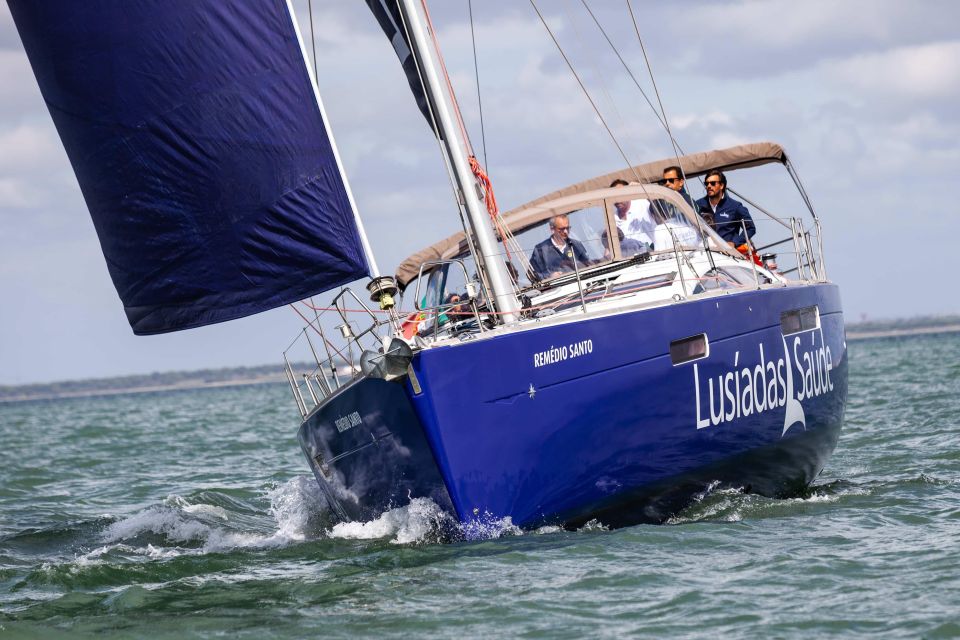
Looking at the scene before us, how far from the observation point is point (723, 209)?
10969mm

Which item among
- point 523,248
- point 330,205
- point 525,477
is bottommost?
point 525,477

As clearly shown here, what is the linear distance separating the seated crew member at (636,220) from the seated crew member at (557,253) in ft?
1.15

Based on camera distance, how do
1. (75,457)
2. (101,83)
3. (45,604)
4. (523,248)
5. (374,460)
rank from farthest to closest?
1. (75,457)
2. (523,248)
3. (101,83)
4. (374,460)
5. (45,604)

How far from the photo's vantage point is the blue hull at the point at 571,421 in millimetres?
6707

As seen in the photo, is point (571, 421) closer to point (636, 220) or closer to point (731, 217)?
point (636, 220)

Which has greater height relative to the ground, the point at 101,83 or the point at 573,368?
the point at 101,83

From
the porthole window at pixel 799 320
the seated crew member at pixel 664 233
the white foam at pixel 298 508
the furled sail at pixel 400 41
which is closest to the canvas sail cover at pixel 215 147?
the furled sail at pixel 400 41

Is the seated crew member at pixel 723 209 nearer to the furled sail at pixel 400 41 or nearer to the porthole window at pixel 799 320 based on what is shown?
the porthole window at pixel 799 320

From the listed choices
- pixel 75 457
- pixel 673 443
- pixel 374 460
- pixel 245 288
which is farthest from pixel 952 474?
pixel 75 457

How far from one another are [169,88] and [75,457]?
12670mm

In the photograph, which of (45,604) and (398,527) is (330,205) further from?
(45,604)

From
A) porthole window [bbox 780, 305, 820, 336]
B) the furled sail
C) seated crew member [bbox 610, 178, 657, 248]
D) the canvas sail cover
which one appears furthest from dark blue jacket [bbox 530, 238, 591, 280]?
the canvas sail cover

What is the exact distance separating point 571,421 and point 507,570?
974 mm

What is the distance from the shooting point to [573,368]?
6.94 meters
